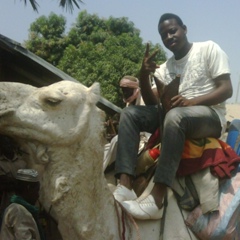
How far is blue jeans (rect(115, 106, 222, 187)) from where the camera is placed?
12.6 ft

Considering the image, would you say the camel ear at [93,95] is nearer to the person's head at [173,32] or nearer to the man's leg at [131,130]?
the man's leg at [131,130]

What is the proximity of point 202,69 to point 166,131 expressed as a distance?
2.34ft

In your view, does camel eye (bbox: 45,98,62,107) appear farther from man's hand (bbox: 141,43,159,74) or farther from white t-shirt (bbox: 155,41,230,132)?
white t-shirt (bbox: 155,41,230,132)

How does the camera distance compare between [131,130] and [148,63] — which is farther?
[148,63]

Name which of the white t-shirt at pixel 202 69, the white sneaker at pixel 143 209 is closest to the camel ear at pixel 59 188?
the white sneaker at pixel 143 209

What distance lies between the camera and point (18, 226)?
16.9 ft

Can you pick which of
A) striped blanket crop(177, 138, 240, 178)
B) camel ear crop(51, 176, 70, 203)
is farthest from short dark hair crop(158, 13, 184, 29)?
camel ear crop(51, 176, 70, 203)

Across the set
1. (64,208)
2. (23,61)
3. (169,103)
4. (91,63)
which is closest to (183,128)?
(169,103)

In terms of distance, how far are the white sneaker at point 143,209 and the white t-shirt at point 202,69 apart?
0.91 meters

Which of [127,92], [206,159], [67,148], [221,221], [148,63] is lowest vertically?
[221,221]

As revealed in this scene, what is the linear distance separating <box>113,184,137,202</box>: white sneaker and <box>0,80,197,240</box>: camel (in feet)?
0.68

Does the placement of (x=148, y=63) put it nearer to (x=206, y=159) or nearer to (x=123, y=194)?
(x=206, y=159)

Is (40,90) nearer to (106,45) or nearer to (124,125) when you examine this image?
(124,125)

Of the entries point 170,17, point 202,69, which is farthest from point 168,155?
point 170,17
